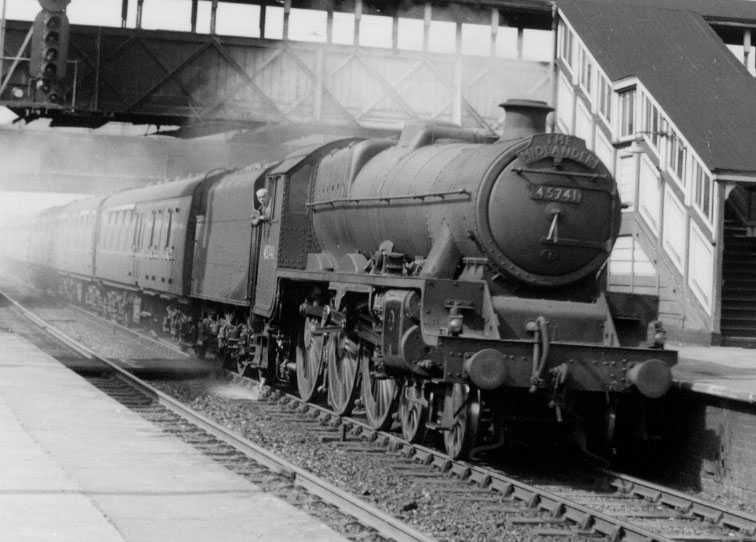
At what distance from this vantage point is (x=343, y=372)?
1325 centimetres

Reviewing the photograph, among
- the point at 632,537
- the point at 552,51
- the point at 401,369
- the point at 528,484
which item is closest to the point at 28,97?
the point at 552,51

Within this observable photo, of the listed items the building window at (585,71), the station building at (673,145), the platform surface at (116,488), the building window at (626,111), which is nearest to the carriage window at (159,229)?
the station building at (673,145)

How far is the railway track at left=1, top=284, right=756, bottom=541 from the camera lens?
853cm

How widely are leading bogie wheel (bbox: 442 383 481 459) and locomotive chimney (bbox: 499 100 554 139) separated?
2543mm

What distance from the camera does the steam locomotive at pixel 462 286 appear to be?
10.4 metres

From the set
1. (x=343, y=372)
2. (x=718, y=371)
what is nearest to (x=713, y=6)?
(x=718, y=371)

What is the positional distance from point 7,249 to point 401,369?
64752mm

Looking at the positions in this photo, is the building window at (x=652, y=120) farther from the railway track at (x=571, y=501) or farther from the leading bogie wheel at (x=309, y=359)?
the railway track at (x=571, y=501)

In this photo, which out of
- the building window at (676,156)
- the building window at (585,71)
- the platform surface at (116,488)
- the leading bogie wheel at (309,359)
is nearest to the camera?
the platform surface at (116,488)

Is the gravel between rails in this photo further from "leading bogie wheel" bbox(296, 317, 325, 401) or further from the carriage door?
the carriage door

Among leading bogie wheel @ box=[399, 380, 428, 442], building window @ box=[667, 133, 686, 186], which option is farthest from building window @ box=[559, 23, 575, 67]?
leading bogie wheel @ box=[399, 380, 428, 442]

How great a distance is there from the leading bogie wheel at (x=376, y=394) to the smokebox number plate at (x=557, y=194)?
2478 mm

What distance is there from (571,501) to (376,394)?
381cm

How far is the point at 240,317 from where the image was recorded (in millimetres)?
17172
